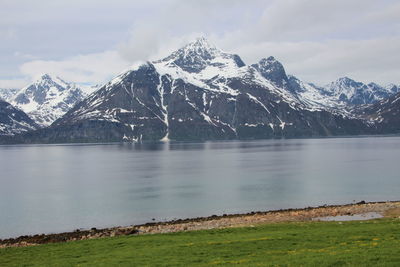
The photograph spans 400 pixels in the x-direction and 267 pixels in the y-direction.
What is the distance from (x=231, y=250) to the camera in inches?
1430

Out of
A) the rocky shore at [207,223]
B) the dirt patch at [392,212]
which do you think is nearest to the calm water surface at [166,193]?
the rocky shore at [207,223]

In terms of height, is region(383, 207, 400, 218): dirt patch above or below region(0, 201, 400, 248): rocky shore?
above

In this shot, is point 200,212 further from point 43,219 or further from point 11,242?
point 11,242

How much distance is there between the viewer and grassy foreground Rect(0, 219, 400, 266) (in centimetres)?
2902

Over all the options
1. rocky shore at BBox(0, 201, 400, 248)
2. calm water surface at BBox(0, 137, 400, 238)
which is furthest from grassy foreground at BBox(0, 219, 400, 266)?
calm water surface at BBox(0, 137, 400, 238)

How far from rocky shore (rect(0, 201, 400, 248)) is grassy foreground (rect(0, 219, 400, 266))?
1173 centimetres

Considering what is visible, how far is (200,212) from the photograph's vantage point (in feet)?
281

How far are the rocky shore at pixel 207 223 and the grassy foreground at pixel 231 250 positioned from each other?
11.7 meters

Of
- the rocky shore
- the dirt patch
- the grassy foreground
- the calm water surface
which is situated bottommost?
the calm water surface

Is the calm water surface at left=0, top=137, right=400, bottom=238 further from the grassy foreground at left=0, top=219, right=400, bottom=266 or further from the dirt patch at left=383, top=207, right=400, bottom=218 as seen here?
the grassy foreground at left=0, top=219, right=400, bottom=266

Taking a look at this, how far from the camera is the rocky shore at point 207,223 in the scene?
5938 cm

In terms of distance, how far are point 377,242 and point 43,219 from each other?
66354mm

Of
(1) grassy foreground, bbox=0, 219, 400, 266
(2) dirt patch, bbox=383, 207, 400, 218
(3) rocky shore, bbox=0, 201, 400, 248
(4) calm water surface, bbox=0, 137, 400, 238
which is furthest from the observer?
(4) calm water surface, bbox=0, 137, 400, 238

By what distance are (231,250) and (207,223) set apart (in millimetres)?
30813
